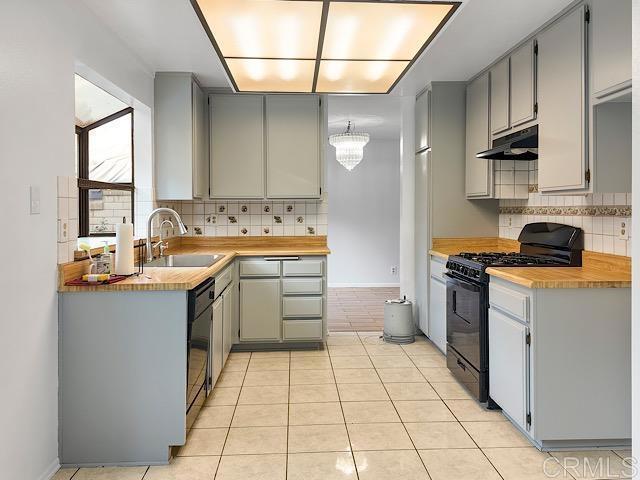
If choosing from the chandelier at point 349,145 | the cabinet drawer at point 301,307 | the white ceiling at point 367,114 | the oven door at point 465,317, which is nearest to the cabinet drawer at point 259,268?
the cabinet drawer at point 301,307

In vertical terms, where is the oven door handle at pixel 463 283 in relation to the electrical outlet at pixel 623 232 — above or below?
below

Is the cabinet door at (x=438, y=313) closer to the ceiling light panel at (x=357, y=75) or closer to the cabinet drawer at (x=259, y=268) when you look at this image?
the cabinet drawer at (x=259, y=268)

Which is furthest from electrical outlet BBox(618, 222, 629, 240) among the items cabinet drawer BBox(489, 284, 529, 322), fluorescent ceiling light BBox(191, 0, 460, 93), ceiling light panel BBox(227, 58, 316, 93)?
ceiling light panel BBox(227, 58, 316, 93)

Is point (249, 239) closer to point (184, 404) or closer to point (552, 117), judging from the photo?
point (184, 404)

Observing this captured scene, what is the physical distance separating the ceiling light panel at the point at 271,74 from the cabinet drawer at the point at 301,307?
1855 millimetres

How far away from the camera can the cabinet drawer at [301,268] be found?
14.7 ft

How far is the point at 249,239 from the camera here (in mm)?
5035

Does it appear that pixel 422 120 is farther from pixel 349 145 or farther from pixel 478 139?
pixel 349 145

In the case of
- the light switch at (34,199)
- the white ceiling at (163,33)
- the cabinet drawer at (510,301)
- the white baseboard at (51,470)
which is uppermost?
the white ceiling at (163,33)

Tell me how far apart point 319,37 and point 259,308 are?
2.58 meters

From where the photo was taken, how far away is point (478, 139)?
420 cm

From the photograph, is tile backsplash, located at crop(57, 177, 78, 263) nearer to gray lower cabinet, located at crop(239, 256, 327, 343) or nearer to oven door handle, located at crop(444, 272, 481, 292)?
gray lower cabinet, located at crop(239, 256, 327, 343)

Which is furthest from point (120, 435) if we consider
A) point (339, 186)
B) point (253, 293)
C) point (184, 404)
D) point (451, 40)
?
point (339, 186)

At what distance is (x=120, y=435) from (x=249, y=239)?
2.72 metres
